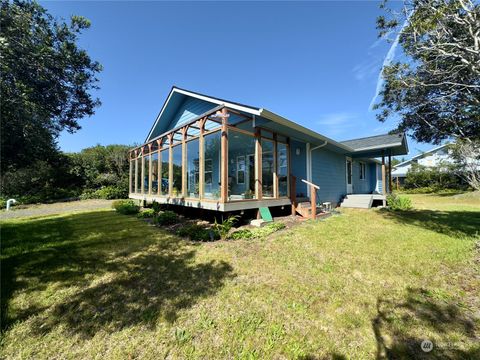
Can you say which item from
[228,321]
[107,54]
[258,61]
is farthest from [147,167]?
[228,321]

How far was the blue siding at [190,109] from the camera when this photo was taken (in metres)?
9.70

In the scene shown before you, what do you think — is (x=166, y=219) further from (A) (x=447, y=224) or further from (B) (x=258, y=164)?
Result: (A) (x=447, y=224)

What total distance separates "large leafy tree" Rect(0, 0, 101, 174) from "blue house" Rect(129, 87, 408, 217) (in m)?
3.37

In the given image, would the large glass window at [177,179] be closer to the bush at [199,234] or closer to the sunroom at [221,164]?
the sunroom at [221,164]

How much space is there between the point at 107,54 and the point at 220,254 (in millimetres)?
9769

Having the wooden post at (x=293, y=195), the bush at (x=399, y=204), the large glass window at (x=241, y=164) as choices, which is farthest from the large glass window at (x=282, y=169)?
the bush at (x=399, y=204)

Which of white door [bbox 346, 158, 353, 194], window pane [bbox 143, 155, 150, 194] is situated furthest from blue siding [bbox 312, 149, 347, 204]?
window pane [bbox 143, 155, 150, 194]

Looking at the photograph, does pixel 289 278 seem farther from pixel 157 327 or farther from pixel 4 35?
pixel 4 35

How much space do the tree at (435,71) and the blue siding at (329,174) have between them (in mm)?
2894

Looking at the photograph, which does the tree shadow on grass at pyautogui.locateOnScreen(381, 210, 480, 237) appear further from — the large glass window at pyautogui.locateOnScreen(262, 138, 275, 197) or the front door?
the large glass window at pyautogui.locateOnScreen(262, 138, 275, 197)

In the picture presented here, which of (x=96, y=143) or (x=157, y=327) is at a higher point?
(x=96, y=143)

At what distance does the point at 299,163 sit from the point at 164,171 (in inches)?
253

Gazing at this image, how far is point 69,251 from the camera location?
4.84 metres

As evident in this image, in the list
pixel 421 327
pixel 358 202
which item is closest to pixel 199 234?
pixel 421 327
